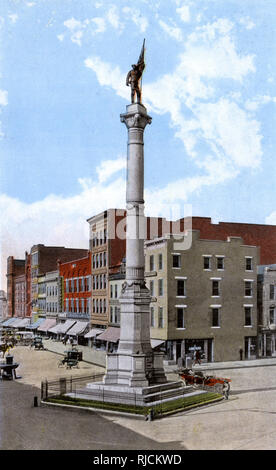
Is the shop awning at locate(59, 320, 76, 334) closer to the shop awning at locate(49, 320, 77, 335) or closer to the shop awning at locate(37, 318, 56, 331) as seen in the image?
the shop awning at locate(49, 320, 77, 335)

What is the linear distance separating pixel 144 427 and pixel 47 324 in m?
44.5

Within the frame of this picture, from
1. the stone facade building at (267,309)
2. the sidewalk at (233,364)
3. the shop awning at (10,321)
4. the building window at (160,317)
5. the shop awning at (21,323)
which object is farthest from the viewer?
the shop awning at (10,321)

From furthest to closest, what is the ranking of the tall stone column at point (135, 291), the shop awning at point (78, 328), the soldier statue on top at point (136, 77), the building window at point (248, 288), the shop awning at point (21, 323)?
1. the shop awning at point (21, 323)
2. the shop awning at point (78, 328)
3. the building window at point (248, 288)
4. the soldier statue on top at point (136, 77)
5. the tall stone column at point (135, 291)

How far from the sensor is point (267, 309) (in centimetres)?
4462

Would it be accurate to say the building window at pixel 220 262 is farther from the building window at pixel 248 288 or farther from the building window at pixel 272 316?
the building window at pixel 272 316

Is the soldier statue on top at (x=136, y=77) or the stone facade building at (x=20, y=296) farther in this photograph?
the stone facade building at (x=20, y=296)

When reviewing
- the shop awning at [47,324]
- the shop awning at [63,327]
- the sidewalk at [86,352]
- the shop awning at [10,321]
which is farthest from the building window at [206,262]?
the shop awning at [10,321]

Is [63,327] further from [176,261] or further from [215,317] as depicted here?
[176,261]

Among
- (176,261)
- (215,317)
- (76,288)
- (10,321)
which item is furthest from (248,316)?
(10,321)

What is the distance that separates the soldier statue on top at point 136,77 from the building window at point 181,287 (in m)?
16.5

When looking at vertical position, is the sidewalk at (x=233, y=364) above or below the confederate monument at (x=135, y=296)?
below

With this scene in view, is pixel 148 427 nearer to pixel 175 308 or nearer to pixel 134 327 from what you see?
pixel 134 327

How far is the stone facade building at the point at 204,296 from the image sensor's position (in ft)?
130
